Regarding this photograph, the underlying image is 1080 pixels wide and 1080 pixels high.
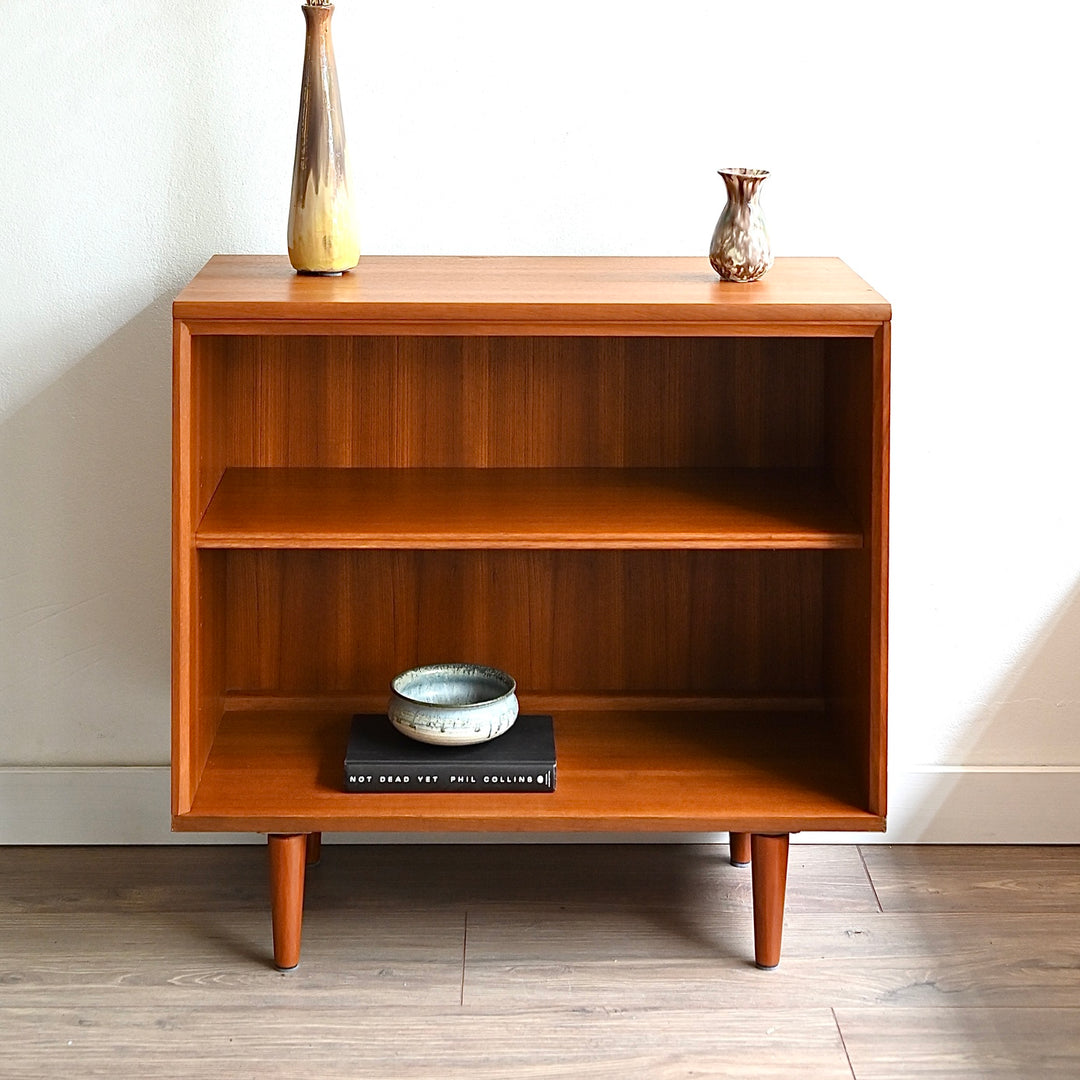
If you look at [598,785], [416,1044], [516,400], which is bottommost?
[416,1044]

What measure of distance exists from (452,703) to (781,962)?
51 cm

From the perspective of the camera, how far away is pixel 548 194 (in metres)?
1.88

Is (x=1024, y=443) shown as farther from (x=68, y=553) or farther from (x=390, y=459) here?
(x=68, y=553)

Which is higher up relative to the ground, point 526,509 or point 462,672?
point 526,509

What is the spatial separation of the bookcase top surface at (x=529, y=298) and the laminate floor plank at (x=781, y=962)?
2.51ft

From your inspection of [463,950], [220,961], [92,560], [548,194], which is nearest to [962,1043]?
[463,950]

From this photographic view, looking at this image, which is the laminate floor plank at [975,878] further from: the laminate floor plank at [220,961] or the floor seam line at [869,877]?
the laminate floor plank at [220,961]

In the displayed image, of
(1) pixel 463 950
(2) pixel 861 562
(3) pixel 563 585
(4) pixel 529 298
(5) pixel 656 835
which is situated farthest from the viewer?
(5) pixel 656 835

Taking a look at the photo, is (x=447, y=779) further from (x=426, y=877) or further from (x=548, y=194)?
(x=548, y=194)

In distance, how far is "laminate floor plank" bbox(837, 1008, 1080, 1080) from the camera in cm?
156

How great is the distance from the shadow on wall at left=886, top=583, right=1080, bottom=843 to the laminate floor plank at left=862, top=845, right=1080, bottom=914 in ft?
0.09

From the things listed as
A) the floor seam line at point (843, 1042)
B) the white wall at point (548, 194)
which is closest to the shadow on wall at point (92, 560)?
the white wall at point (548, 194)

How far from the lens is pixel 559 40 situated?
6.01 feet

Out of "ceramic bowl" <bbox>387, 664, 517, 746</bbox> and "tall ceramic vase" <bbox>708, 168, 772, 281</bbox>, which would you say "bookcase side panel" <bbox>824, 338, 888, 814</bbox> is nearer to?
"tall ceramic vase" <bbox>708, 168, 772, 281</bbox>
